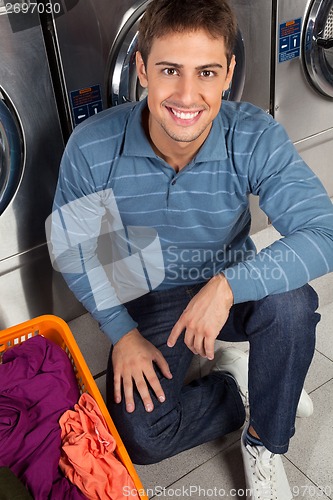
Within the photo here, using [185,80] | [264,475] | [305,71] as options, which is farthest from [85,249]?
[305,71]

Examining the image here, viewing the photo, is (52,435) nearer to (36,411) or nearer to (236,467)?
(36,411)

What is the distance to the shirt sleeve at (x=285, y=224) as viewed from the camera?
1.36m

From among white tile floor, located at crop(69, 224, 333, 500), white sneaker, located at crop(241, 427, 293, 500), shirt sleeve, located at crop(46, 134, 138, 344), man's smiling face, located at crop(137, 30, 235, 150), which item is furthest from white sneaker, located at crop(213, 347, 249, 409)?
man's smiling face, located at crop(137, 30, 235, 150)

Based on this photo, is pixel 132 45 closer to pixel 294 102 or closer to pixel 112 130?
pixel 112 130

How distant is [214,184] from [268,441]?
2.22 ft

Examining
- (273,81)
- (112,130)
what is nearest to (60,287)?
(112,130)

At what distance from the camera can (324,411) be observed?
181 centimetres

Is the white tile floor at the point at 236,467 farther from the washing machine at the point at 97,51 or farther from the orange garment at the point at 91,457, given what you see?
the washing machine at the point at 97,51

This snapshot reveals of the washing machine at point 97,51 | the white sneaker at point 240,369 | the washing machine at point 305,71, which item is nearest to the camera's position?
the washing machine at point 97,51

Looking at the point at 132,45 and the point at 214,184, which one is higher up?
the point at 132,45

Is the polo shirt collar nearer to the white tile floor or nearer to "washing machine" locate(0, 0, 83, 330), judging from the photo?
"washing machine" locate(0, 0, 83, 330)

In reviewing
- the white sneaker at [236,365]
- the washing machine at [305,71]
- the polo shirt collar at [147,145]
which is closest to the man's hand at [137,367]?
the white sneaker at [236,365]

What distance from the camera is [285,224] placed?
145cm

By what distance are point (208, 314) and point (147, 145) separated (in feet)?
1.51
